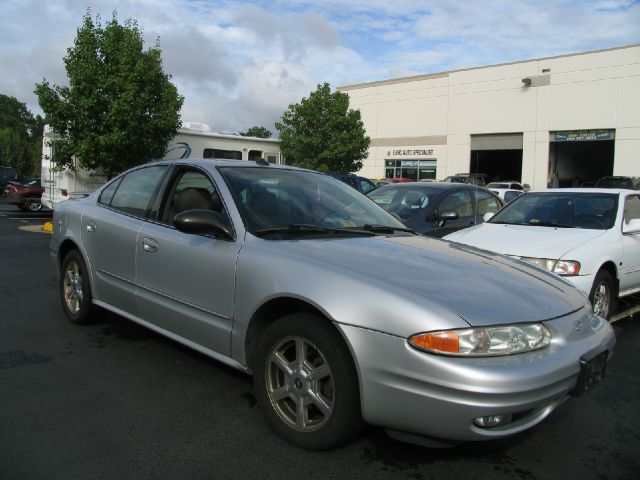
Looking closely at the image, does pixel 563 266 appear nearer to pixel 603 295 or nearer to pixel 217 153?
pixel 603 295

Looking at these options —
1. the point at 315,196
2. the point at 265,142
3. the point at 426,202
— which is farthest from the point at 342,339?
the point at 265,142

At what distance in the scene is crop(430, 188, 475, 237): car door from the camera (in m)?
7.17

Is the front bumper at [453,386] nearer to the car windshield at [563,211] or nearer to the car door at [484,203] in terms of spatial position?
the car windshield at [563,211]

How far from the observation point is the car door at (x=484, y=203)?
817 centimetres

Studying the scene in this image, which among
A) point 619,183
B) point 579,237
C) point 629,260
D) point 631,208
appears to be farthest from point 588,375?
point 619,183

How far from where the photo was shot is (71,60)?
1839 cm

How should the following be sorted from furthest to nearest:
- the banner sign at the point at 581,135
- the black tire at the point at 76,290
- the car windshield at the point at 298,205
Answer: the banner sign at the point at 581,135 → the black tire at the point at 76,290 → the car windshield at the point at 298,205

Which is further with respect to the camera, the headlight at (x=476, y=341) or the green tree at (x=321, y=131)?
the green tree at (x=321, y=131)

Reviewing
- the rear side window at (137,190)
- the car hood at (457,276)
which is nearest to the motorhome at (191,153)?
the rear side window at (137,190)

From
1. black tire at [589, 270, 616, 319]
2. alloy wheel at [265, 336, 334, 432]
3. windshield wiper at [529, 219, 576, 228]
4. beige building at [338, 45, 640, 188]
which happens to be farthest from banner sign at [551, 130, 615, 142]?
alloy wheel at [265, 336, 334, 432]

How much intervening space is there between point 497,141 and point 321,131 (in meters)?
13.1

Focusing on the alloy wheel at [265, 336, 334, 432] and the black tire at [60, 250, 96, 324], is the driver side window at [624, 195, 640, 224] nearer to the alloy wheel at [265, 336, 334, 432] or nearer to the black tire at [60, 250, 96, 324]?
the alloy wheel at [265, 336, 334, 432]

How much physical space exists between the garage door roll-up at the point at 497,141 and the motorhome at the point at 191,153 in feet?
76.6

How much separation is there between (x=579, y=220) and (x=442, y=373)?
4439mm
